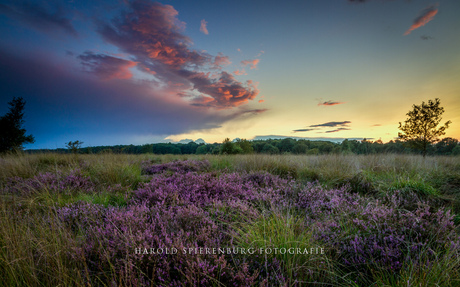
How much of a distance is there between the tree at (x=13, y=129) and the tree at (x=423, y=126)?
50792mm

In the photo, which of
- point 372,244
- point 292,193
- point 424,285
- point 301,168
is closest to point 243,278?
point 424,285

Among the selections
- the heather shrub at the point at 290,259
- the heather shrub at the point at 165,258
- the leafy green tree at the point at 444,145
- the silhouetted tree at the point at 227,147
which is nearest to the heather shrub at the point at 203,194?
the heather shrub at the point at 165,258

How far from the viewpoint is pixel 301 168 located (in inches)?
274

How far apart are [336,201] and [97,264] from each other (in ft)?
11.2

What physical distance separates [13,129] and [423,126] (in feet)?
179

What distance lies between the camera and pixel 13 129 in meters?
26.5

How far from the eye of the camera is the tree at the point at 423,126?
23.8 meters

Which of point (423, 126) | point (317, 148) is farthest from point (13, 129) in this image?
point (423, 126)

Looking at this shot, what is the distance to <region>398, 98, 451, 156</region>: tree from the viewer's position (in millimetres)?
23766

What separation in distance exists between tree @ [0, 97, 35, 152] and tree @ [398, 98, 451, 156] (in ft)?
167

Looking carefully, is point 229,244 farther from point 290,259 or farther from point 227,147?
point 227,147

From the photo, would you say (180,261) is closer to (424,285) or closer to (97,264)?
(97,264)

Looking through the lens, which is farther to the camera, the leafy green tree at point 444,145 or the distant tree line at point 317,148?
the leafy green tree at point 444,145

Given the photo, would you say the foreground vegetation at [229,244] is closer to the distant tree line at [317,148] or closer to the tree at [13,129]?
the distant tree line at [317,148]
